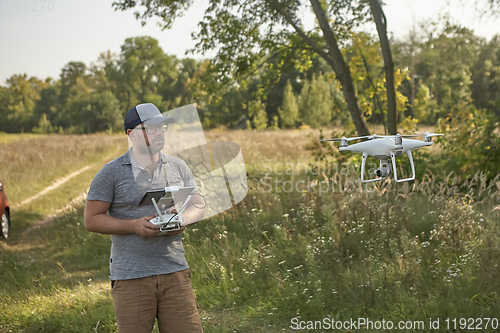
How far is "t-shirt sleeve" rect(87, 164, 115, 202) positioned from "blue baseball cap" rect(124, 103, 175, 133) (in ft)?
1.07

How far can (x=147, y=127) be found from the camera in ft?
8.43

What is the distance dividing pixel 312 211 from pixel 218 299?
2189 millimetres

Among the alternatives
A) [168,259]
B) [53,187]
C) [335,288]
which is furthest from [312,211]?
[53,187]

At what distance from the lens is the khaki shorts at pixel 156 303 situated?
263 centimetres

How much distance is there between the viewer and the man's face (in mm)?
2585

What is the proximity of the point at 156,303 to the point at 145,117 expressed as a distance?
3.89 ft

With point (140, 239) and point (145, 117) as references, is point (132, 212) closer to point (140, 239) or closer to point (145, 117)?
point (140, 239)

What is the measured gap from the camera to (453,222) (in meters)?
5.58

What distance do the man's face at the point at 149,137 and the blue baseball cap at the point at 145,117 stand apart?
0.03 m

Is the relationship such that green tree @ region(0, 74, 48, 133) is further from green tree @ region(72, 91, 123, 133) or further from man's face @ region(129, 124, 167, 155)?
man's face @ region(129, 124, 167, 155)

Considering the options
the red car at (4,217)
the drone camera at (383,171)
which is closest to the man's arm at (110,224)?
the drone camera at (383,171)

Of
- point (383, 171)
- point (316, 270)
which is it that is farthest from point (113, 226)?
point (316, 270)

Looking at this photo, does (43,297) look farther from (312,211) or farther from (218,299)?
(312,211)

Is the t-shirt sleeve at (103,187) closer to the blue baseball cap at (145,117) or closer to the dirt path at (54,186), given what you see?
the blue baseball cap at (145,117)
